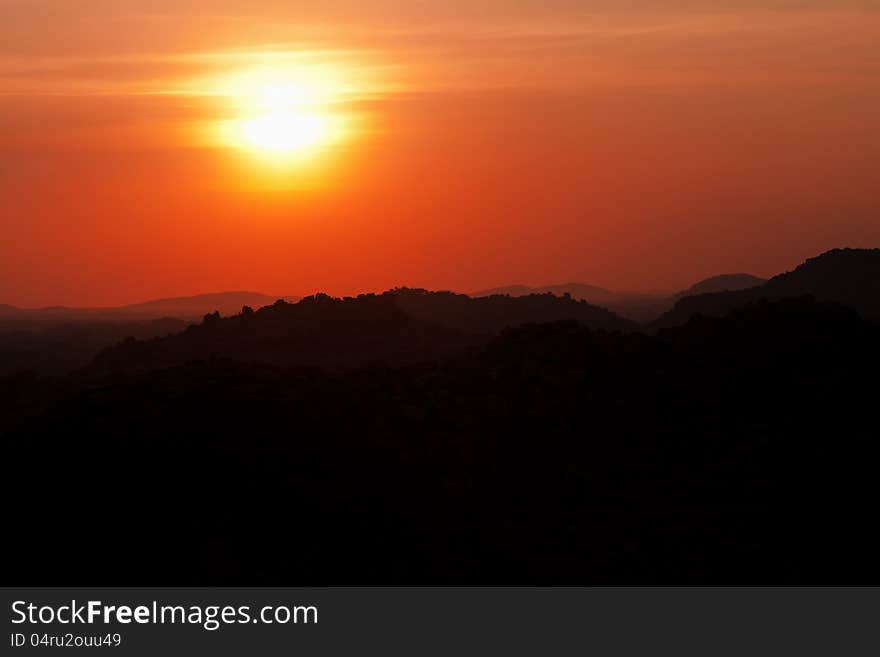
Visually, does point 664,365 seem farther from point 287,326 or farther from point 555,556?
point 287,326

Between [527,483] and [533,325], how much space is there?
837cm

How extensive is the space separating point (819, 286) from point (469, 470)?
2547 inches

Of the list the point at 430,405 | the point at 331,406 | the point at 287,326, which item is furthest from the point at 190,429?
the point at 287,326

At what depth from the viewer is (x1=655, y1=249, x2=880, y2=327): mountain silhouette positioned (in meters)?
86.7

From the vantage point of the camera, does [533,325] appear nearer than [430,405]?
No

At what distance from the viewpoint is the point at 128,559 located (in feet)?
87.5

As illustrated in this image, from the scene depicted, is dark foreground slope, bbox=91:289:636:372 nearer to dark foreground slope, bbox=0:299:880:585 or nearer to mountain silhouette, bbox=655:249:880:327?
dark foreground slope, bbox=0:299:880:585

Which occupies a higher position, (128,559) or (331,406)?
(331,406)

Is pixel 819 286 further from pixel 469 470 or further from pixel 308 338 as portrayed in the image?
pixel 469 470

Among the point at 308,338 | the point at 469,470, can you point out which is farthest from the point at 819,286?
the point at 469,470

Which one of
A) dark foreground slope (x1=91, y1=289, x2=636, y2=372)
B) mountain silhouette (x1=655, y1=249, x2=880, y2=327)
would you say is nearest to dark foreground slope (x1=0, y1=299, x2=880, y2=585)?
dark foreground slope (x1=91, y1=289, x2=636, y2=372)

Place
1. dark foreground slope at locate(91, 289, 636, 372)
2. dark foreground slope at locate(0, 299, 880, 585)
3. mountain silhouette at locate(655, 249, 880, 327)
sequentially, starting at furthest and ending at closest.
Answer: mountain silhouette at locate(655, 249, 880, 327)
dark foreground slope at locate(91, 289, 636, 372)
dark foreground slope at locate(0, 299, 880, 585)

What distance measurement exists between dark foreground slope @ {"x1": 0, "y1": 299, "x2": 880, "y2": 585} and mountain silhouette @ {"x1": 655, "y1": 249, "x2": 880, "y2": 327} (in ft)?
171

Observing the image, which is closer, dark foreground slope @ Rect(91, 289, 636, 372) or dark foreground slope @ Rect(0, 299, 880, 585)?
dark foreground slope @ Rect(0, 299, 880, 585)
